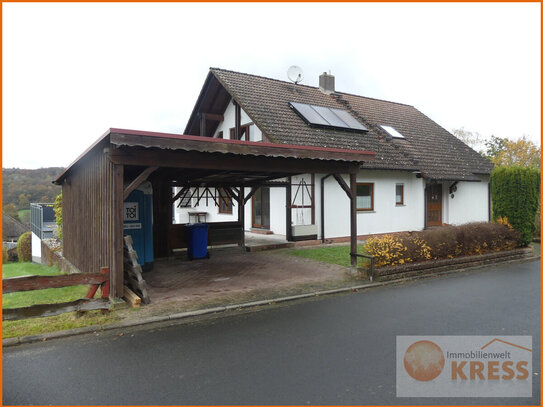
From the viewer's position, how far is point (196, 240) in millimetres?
12336

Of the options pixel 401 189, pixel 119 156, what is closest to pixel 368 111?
pixel 401 189

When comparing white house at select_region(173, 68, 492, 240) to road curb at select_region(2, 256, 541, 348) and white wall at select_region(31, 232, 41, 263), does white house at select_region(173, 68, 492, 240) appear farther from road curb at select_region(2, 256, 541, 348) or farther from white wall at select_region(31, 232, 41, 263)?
white wall at select_region(31, 232, 41, 263)

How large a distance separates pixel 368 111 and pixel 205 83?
896cm

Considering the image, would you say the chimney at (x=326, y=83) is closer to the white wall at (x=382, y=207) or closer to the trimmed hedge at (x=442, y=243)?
the white wall at (x=382, y=207)

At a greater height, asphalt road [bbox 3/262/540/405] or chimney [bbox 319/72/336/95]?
chimney [bbox 319/72/336/95]

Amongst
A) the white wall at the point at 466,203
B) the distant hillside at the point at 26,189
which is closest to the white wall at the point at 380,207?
the white wall at the point at 466,203

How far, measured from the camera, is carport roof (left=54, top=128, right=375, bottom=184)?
6578 mm

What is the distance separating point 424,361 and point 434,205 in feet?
54.0

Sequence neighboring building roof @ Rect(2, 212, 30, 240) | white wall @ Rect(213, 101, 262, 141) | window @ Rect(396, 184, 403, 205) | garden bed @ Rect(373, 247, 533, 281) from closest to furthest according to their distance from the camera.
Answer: garden bed @ Rect(373, 247, 533, 281) < white wall @ Rect(213, 101, 262, 141) < window @ Rect(396, 184, 403, 205) < neighboring building roof @ Rect(2, 212, 30, 240)

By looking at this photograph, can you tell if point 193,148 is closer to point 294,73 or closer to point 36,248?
point 294,73

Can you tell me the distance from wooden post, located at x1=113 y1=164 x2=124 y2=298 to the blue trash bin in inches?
203

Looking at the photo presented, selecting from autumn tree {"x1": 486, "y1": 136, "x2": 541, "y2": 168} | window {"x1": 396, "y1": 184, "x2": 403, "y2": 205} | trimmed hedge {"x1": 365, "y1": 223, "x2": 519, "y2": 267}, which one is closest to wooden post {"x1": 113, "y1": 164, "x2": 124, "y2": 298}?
trimmed hedge {"x1": 365, "y1": 223, "x2": 519, "y2": 267}

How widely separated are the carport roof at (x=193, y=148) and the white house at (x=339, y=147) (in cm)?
565

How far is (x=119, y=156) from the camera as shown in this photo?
690cm
